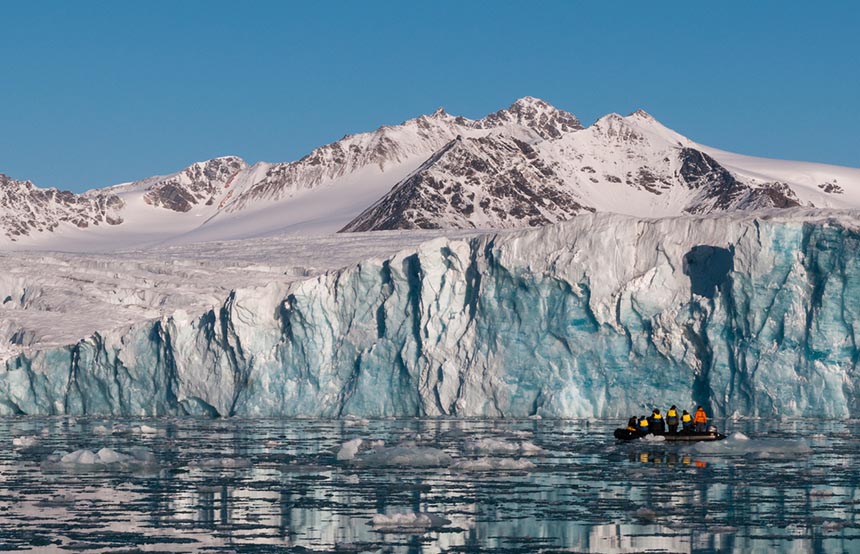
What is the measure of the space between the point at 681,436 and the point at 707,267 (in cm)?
1294

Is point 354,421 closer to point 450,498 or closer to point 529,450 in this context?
point 529,450

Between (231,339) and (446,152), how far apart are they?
131 meters

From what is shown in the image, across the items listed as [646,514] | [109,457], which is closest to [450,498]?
[646,514]

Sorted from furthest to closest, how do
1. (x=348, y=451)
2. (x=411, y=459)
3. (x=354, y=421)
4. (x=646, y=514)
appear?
1. (x=354, y=421)
2. (x=348, y=451)
3. (x=411, y=459)
4. (x=646, y=514)

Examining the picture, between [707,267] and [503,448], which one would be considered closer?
[503,448]

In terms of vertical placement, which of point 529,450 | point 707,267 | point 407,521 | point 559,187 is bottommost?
point 407,521

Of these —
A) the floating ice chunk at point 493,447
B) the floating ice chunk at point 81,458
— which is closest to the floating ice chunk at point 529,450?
the floating ice chunk at point 493,447

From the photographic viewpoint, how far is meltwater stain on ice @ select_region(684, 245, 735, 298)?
4447cm

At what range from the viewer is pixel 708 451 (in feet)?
100

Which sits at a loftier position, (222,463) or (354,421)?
(354,421)

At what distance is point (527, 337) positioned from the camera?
149ft

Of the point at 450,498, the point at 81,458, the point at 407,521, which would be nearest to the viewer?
the point at 407,521

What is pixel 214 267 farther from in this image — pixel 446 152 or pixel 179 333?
pixel 446 152

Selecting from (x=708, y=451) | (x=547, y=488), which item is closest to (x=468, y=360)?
(x=708, y=451)
